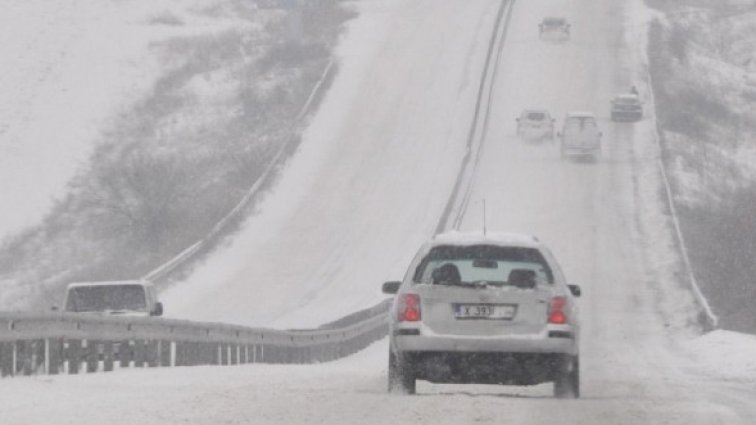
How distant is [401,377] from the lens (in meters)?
16.5

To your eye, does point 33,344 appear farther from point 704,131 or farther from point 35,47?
point 35,47

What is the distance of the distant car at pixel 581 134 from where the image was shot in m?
66.8

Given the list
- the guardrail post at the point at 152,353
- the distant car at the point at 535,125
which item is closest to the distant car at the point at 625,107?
the distant car at the point at 535,125

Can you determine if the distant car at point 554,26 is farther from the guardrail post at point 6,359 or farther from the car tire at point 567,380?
the car tire at point 567,380

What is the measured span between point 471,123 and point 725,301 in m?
26.8

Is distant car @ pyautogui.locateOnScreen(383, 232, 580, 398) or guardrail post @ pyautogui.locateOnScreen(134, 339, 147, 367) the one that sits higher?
distant car @ pyautogui.locateOnScreen(383, 232, 580, 398)

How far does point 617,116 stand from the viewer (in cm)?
7312

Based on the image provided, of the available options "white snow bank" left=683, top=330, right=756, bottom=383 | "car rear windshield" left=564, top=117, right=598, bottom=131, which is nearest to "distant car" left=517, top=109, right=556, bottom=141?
"car rear windshield" left=564, top=117, right=598, bottom=131

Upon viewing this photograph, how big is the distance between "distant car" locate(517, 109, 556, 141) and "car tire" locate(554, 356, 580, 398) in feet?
177

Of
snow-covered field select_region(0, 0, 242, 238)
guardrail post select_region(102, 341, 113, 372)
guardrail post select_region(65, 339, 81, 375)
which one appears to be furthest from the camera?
snow-covered field select_region(0, 0, 242, 238)

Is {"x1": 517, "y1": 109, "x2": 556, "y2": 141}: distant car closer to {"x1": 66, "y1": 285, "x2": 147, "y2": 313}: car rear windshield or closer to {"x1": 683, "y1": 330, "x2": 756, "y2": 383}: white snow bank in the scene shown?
{"x1": 683, "y1": 330, "x2": 756, "y2": 383}: white snow bank

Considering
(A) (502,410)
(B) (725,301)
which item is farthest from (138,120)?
(A) (502,410)

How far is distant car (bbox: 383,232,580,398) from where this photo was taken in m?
16.3

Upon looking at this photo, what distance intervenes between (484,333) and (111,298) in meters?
14.0
